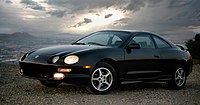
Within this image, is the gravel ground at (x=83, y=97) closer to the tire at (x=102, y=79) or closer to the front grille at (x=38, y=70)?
the tire at (x=102, y=79)

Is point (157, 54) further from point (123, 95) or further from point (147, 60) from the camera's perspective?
point (123, 95)

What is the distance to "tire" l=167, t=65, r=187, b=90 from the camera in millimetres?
9914

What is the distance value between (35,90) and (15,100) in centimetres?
147

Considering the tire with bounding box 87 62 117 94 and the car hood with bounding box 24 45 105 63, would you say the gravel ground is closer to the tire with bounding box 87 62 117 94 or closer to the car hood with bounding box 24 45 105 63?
the tire with bounding box 87 62 117 94

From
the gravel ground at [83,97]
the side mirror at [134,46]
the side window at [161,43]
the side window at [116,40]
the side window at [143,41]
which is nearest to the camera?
the gravel ground at [83,97]

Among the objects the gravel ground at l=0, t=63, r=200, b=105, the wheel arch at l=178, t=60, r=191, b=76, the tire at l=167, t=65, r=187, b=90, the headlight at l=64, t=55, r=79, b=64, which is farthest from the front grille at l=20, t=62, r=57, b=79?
the wheel arch at l=178, t=60, r=191, b=76

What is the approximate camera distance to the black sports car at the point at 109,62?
7.59m

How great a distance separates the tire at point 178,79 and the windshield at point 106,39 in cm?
203

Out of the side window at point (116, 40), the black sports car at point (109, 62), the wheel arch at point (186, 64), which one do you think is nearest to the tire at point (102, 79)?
the black sports car at point (109, 62)

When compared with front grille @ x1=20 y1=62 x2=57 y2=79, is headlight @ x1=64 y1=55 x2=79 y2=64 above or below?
above

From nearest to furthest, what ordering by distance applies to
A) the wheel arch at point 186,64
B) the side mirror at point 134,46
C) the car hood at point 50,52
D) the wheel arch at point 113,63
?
the car hood at point 50,52
the wheel arch at point 113,63
the side mirror at point 134,46
the wheel arch at point 186,64

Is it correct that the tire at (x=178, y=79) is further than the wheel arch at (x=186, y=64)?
No

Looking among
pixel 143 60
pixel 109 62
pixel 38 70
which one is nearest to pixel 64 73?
pixel 38 70

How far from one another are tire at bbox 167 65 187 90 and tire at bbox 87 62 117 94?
2.40 m
